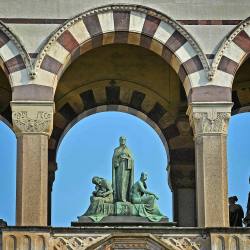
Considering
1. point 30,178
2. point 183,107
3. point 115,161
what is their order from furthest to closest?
point 183,107, point 115,161, point 30,178

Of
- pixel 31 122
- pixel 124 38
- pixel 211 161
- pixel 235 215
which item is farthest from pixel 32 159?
pixel 235 215

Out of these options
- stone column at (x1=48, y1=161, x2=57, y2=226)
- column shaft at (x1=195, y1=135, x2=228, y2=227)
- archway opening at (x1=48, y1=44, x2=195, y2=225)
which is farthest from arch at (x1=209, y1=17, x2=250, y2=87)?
stone column at (x1=48, y1=161, x2=57, y2=226)

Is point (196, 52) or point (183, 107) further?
point (183, 107)

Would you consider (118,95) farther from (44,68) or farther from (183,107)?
(44,68)

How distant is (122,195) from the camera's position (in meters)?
20.8

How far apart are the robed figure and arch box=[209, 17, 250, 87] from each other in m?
1.90

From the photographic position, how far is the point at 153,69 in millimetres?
23391

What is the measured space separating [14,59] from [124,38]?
A: 1734mm

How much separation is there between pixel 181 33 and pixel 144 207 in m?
2.69

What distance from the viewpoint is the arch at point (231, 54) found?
20438 millimetres

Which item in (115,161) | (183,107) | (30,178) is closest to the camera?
(30,178)

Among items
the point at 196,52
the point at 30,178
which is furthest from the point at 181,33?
the point at 30,178

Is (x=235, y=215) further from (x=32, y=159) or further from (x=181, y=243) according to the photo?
(x=32, y=159)

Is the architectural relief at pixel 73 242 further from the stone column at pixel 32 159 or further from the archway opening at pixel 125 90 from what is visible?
the archway opening at pixel 125 90
